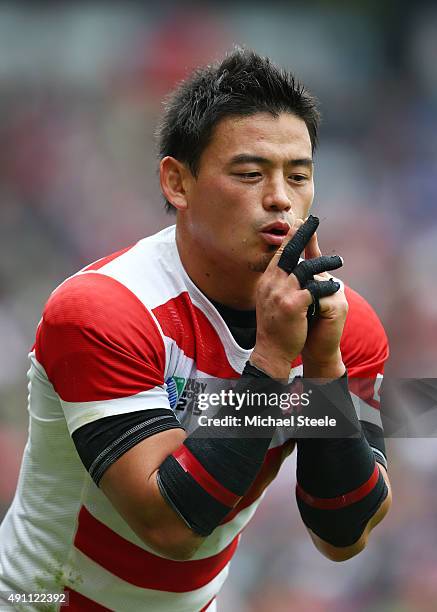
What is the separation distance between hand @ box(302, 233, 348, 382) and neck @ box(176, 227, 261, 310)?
29 centimetres

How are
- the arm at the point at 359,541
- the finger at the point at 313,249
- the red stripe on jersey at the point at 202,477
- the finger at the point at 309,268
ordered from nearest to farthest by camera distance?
the red stripe on jersey at the point at 202,477 < the finger at the point at 309,268 < the finger at the point at 313,249 < the arm at the point at 359,541

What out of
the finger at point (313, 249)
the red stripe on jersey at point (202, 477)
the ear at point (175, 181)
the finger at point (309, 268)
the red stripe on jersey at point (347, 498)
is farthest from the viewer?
the ear at point (175, 181)

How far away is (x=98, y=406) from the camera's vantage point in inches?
88.7

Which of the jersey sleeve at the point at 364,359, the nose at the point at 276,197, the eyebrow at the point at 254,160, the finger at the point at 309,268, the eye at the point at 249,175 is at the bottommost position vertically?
the jersey sleeve at the point at 364,359

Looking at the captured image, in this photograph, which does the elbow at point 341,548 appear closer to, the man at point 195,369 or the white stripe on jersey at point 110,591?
the man at point 195,369

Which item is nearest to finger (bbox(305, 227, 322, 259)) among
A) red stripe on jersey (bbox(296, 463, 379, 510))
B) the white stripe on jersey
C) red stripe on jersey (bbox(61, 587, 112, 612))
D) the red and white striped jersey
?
the red and white striped jersey

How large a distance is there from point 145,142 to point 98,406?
4.51 metres

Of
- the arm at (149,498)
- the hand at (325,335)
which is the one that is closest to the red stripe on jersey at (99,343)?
→ the arm at (149,498)

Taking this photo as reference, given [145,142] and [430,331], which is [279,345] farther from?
[145,142]

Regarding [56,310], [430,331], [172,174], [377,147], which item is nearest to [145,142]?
[377,147]

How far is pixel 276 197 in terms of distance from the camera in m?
2.39

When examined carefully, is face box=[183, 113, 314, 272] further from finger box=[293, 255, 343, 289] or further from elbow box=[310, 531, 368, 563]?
elbow box=[310, 531, 368, 563]

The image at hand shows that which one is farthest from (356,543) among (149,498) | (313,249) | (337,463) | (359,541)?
(313,249)

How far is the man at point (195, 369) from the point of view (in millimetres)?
2189
